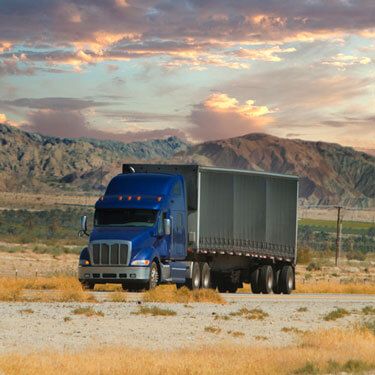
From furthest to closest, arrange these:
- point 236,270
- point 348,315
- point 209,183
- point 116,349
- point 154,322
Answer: point 236,270 → point 209,183 → point 348,315 → point 154,322 → point 116,349

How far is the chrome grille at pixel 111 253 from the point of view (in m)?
36.6

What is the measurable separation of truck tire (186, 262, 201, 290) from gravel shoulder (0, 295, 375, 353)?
2.89 m

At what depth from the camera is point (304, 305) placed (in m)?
37.0

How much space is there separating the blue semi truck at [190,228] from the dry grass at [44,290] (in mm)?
1489

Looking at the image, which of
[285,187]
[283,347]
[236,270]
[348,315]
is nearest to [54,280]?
[236,270]

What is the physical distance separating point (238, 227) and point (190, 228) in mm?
3070

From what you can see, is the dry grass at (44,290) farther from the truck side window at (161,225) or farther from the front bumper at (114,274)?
the truck side window at (161,225)

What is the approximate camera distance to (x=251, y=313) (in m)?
31.5

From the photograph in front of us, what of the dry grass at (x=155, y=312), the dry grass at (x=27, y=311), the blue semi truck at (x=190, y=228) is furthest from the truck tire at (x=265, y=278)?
the dry grass at (x=27, y=311)

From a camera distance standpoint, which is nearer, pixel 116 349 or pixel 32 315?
pixel 116 349

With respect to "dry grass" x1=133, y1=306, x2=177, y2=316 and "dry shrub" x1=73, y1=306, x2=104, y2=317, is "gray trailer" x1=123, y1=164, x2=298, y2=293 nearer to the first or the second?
"dry grass" x1=133, y1=306, x2=177, y2=316

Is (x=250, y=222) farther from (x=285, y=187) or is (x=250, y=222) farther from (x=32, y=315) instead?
(x=32, y=315)

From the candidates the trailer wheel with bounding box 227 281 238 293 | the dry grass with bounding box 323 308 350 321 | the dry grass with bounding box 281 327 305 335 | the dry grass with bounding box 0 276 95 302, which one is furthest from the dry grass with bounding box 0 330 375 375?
the trailer wheel with bounding box 227 281 238 293

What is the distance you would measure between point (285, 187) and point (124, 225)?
9.59 metres
